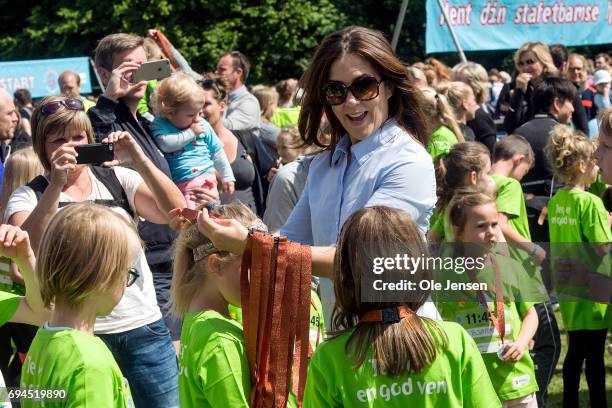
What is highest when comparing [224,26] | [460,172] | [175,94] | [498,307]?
[224,26]

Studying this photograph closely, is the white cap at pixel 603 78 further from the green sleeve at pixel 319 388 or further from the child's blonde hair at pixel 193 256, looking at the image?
the green sleeve at pixel 319 388

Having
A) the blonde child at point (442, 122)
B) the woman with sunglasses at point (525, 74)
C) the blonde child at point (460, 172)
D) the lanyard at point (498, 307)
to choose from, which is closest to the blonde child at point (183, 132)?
the blonde child at point (460, 172)

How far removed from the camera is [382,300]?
2.45 metres

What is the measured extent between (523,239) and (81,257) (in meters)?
3.42

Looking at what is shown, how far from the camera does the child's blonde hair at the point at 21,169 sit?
5.12 m

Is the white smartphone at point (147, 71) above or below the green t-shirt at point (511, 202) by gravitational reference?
above

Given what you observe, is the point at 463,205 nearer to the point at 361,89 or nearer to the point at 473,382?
the point at 361,89

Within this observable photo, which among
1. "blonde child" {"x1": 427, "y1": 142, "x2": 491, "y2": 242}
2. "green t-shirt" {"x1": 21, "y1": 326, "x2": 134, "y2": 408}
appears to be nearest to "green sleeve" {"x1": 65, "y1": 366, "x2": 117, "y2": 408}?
"green t-shirt" {"x1": 21, "y1": 326, "x2": 134, "y2": 408}

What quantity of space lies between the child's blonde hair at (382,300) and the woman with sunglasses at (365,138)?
1.33ft

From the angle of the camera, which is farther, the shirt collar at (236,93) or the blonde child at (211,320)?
the shirt collar at (236,93)

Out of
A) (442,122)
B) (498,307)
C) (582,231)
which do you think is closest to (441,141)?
(442,122)

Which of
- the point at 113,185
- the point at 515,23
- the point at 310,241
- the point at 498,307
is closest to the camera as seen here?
the point at 310,241

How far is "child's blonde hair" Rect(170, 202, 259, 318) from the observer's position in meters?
3.12

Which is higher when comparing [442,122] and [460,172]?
[442,122]
